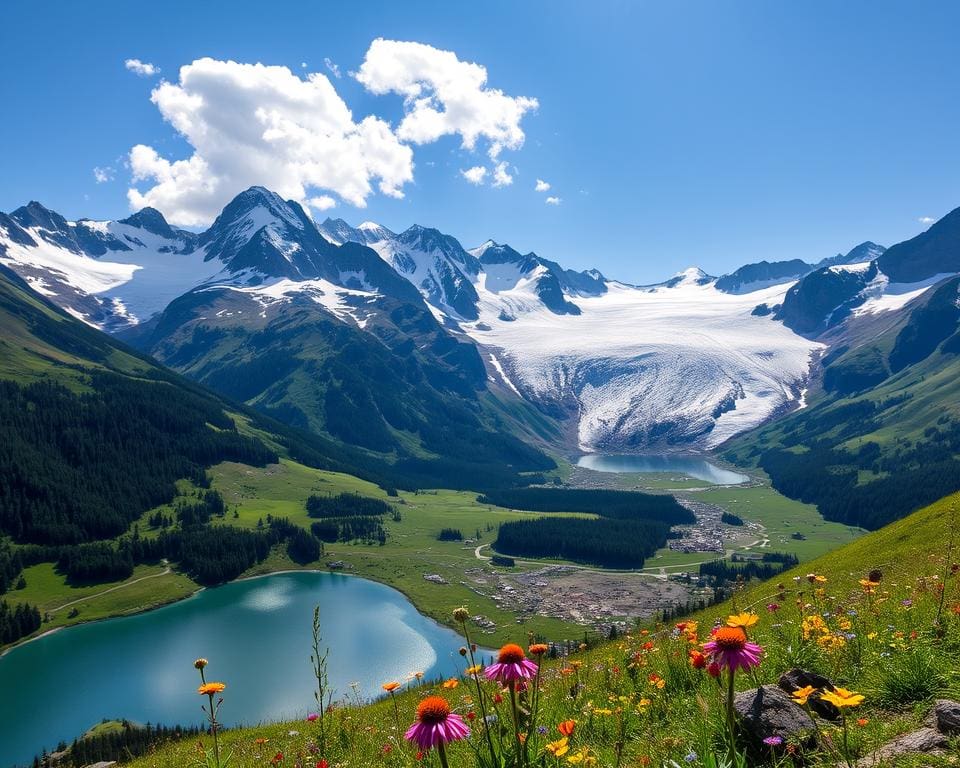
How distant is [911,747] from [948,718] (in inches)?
17.1

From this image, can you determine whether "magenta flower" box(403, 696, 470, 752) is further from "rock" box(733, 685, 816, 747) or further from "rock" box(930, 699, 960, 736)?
"rock" box(930, 699, 960, 736)

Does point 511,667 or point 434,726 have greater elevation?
point 511,667

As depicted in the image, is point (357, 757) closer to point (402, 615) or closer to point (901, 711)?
point (901, 711)

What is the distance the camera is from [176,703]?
274 feet

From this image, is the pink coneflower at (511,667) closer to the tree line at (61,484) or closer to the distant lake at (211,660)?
the distant lake at (211,660)

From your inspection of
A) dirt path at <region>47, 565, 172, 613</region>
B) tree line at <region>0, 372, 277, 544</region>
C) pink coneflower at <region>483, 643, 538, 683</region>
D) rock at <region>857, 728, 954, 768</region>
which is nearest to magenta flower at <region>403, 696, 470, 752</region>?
pink coneflower at <region>483, 643, 538, 683</region>

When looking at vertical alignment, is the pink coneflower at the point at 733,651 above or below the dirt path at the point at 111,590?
above

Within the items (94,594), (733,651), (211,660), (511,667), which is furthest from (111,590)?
(733,651)

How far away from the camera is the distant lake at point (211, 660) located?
7931cm

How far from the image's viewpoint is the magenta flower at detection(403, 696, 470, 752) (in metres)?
4.54

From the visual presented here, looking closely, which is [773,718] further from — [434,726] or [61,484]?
[61,484]

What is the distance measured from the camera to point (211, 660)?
314 feet

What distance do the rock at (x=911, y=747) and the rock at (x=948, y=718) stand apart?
0.07m

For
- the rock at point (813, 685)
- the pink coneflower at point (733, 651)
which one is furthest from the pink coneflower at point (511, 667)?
the rock at point (813, 685)
